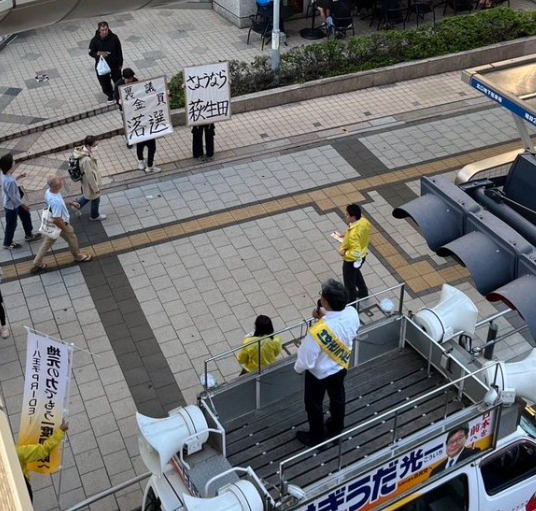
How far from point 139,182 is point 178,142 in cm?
146

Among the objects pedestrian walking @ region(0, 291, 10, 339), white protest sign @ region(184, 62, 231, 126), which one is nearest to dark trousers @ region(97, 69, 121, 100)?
white protest sign @ region(184, 62, 231, 126)

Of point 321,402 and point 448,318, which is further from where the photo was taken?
point 448,318

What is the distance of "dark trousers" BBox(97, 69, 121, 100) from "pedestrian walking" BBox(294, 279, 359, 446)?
32.4 ft

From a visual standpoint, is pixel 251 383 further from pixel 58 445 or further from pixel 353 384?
pixel 58 445

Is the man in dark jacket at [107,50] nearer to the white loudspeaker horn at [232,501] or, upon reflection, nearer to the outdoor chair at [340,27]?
the outdoor chair at [340,27]

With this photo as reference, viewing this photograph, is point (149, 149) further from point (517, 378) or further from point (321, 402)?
point (517, 378)

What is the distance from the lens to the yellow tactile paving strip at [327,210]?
11.1m

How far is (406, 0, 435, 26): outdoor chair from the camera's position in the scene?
715 inches

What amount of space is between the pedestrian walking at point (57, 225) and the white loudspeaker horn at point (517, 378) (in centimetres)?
629

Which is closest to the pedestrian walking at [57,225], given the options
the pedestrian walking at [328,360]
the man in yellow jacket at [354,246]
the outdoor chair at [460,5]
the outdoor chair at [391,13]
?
the man in yellow jacket at [354,246]

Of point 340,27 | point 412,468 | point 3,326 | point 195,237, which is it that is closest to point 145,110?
point 195,237

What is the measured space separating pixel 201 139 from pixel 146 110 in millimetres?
1169

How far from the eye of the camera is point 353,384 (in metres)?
6.88

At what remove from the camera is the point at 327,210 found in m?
12.3
